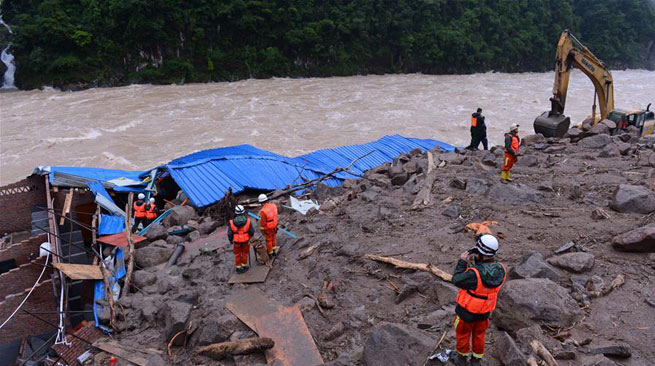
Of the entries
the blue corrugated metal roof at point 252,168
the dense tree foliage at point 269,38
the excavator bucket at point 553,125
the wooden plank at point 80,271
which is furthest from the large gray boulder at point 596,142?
the dense tree foliage at point 269,38

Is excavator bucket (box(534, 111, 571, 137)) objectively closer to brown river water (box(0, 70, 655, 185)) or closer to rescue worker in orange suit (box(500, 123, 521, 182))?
rescue worker in orange suit (box(500, 123, 521, 182))

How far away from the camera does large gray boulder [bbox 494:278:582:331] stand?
3.89 metres

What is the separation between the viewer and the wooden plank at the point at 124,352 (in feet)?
15.6

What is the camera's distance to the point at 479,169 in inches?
375

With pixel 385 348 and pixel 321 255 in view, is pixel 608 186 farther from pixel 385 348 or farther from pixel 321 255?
pixel 385 348

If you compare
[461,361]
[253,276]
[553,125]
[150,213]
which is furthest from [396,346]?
[553,125]

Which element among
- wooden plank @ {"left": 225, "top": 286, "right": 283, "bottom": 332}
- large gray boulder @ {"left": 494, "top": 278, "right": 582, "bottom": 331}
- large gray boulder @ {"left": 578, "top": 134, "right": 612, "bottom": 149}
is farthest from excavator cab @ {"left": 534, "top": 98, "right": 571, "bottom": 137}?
wooden plank @ {"left": 225, "top": 286, "right": 283, "bottom": 332}

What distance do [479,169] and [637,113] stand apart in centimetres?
685

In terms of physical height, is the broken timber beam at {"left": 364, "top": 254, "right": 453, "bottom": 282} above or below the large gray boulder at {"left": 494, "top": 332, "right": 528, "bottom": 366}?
below

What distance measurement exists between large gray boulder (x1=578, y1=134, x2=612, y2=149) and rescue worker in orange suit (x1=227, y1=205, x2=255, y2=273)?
8776mm

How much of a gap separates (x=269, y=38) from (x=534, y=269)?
109ft

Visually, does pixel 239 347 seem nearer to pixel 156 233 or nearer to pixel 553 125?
pixel 156 233

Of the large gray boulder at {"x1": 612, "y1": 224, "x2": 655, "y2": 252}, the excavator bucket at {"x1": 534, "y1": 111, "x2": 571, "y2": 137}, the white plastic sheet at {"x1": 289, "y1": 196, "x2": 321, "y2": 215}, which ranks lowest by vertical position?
the white plastic sheet at {"x1": 289, "y1": 196, "x2": 321, "y2": 215}

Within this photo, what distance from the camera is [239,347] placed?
4441 mm
